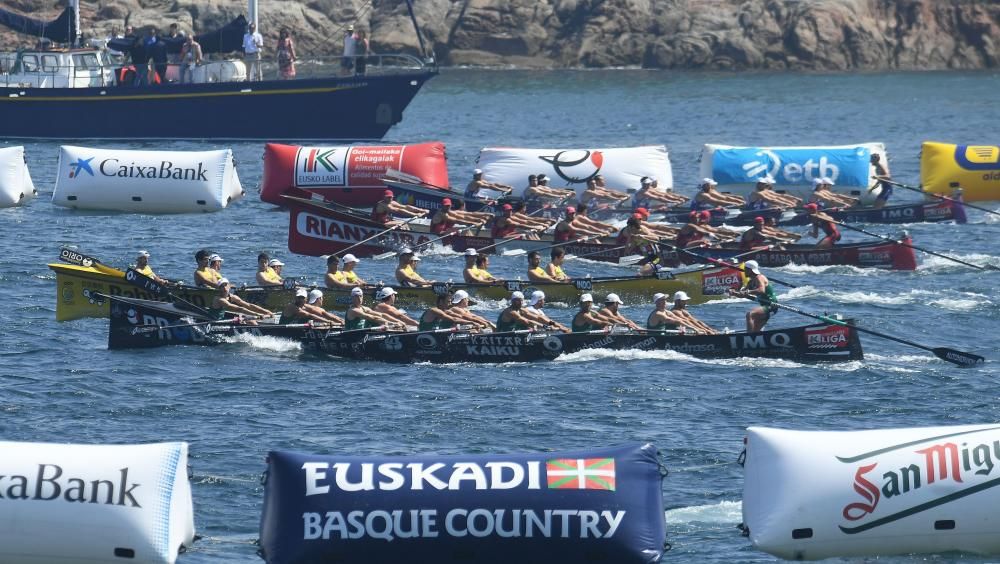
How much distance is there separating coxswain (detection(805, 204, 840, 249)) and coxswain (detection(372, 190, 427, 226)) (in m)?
11.5

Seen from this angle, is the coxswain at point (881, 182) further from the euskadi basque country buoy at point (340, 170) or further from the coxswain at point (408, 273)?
the coxswain at point (408, 273)

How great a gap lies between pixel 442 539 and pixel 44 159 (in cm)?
5247

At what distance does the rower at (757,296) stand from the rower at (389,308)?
7290mm

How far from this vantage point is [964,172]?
2295 inches

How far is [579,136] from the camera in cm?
8481

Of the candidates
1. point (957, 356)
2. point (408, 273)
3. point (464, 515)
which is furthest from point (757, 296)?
point (464, 515)

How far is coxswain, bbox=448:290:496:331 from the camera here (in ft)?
122

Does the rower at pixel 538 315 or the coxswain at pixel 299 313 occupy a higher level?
the rower at pixel 538 315

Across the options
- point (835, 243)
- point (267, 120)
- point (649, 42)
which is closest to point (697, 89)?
point (649, 42)

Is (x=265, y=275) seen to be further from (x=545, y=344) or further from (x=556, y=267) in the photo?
(x=545, y=344)

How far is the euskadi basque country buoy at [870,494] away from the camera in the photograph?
21.2m

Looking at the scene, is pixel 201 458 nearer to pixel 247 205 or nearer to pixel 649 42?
pixel 247 205

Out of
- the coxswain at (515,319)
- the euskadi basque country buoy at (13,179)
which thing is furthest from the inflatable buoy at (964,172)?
the euskadi basque country buoy at (13,179)

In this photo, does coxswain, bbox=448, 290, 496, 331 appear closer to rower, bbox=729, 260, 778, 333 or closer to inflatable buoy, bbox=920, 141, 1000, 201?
rower, bbox=729, 260, 778, 333
